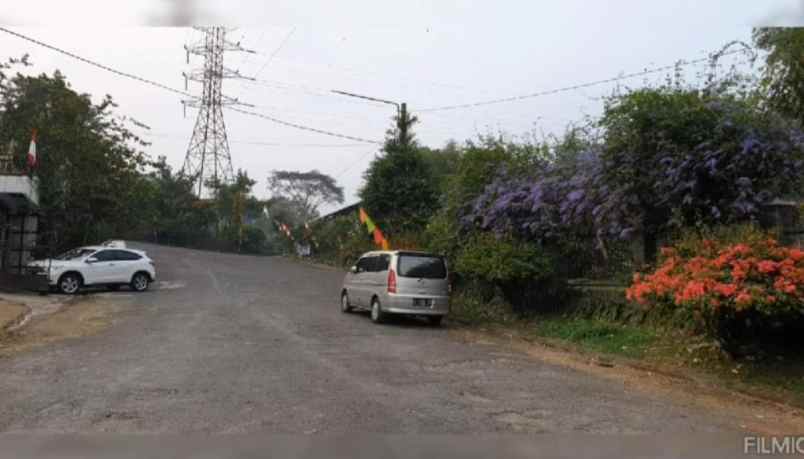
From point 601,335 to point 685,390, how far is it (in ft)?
13.9

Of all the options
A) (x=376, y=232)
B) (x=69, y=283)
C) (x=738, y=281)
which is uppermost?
(x=376, y=232)

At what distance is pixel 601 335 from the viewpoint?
13.7 meters

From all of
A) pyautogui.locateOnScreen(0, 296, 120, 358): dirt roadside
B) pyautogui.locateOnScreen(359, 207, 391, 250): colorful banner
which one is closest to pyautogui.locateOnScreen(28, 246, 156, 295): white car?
pyautogui.locateOnScreen(0, 296, 120, 358): dirt roadside

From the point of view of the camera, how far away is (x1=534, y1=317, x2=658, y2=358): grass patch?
12.5 meters

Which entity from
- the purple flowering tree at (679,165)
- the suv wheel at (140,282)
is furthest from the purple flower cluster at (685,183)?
the suv wheel at (140,282)

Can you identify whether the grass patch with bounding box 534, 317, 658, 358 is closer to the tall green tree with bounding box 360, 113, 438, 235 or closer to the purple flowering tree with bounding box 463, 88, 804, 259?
the purple flowering tree with bounding box 463, 88, 804, 259

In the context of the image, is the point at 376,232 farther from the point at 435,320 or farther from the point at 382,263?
the point at 435,320

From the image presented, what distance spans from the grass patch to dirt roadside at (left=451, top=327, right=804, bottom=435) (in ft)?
1.59

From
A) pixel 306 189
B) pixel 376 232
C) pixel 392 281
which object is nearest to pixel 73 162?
pixel 376 232

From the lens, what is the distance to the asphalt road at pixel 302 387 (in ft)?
22.5

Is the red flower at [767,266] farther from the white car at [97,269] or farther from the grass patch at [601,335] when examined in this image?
the white car at [97,269]

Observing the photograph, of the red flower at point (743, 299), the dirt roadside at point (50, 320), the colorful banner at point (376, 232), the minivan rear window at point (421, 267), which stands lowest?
the dirt roadside at point (50, 320)

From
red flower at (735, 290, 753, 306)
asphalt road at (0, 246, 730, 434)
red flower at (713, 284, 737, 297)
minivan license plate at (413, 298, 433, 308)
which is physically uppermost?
red flower at (713, 284, 737, 297)

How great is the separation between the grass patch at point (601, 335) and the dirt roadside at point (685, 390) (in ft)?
1.59
